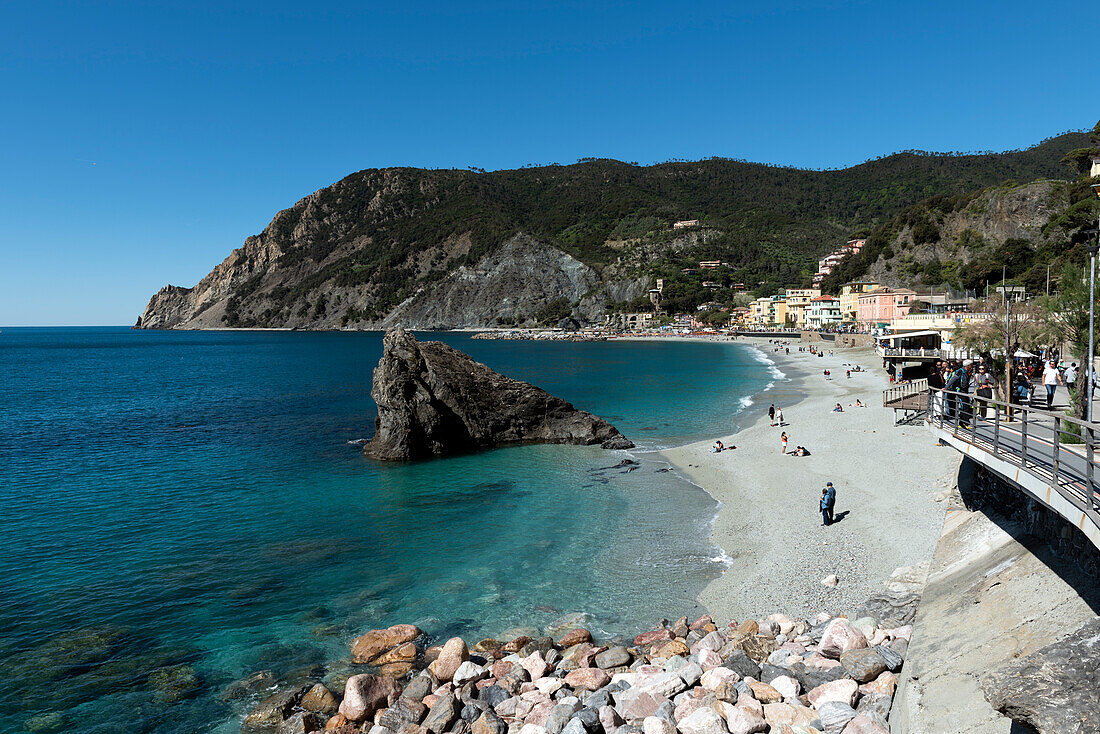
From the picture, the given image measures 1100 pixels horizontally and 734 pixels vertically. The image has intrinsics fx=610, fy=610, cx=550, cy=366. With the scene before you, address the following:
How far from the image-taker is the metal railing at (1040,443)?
7980 mm

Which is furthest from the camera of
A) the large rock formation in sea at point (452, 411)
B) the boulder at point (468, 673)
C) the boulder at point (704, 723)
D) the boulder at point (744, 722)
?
the large rock formation in sea at point (452, 411)

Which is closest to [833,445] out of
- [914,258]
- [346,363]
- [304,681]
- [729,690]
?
[729,690]

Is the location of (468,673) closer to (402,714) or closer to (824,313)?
(402,714)

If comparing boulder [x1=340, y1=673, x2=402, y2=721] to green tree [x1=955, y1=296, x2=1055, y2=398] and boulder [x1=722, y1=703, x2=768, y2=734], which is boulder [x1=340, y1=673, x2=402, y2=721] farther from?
green tree [x1=955, y1=296, x2=1055, y2=398]

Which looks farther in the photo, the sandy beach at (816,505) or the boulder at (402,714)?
the sandy beach at (816,505)

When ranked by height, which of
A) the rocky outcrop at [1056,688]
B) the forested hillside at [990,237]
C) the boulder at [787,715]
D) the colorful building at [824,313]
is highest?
the forested hillside at [990,237]

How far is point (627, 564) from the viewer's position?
1702 centimetres

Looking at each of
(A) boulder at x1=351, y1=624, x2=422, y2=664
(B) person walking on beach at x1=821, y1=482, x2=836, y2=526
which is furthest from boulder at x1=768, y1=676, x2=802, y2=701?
(B) person walking on beach at x1=821, y1=482, x2=836, y2=526

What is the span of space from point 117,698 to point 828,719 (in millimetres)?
12297

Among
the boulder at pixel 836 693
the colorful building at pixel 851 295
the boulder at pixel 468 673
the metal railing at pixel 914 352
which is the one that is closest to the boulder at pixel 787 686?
the boulder at pixel 836 693

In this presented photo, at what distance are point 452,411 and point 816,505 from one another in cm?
1874

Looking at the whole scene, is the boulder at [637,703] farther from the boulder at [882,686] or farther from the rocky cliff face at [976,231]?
the rocky cliff face at [976,231]

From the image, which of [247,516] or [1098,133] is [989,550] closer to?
[247,516]

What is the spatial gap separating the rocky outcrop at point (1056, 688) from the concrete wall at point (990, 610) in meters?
0.89
